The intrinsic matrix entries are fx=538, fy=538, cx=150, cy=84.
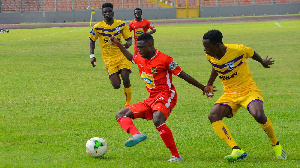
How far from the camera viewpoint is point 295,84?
50.5 ft

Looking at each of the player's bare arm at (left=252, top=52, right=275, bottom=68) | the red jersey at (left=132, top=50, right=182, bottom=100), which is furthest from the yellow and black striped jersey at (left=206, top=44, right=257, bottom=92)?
the red jersey at (left=132, top=50, right=182, bottom=100)

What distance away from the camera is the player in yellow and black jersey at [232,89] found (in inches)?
301

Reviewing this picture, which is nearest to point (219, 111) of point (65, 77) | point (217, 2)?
point (65, 77)

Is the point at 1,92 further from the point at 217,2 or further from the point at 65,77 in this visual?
the point at 217,2

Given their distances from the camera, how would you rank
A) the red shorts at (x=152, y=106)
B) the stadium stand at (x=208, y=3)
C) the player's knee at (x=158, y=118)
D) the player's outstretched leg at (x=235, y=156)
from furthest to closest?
1. the stadium stand at (x=208, y=3)
2. the red shorts at (x=152, y=106)
3. the player's knee at (x=158, y=118)
4. the player's outstretched leg at (x=235, y=156)

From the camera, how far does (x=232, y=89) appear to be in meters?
7.96

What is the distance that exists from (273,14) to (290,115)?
2339 inches

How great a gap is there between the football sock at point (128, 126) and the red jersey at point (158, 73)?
1.85 feet

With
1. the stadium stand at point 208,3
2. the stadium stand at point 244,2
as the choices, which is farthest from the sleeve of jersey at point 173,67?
the stadium stand at point 244,2

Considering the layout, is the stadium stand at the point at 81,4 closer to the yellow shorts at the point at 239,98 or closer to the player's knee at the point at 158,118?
the yellow shorts at the point at 239,98

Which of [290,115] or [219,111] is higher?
[219,111]

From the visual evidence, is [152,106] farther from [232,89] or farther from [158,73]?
[232,89]

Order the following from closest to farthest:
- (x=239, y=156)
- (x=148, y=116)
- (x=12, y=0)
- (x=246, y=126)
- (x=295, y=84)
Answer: (x=239, y=156)
(x=148, y=116)
(x=246, y=126)
(x=295, y=84)
(x=12, y=0)

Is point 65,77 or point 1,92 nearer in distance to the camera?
point 1,92
